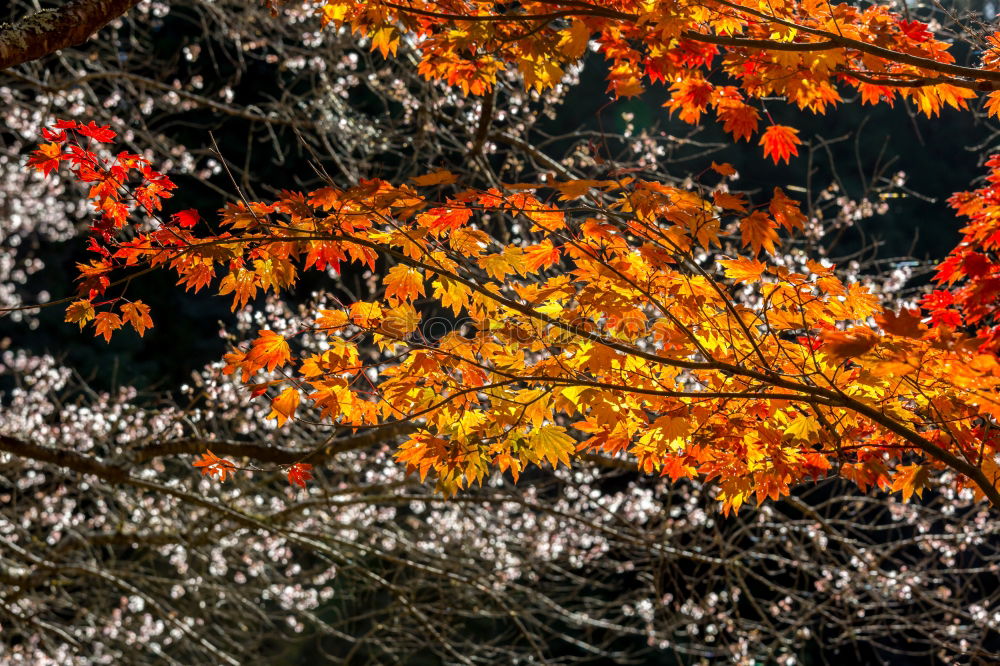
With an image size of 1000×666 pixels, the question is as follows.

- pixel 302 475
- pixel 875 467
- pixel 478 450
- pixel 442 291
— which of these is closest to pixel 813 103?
pixel 875 467

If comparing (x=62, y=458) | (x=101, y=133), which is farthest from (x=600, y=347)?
(x=62, y=458)

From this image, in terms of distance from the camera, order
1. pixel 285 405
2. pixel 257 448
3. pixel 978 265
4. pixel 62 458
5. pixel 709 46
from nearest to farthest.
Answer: pixel 978 265
pixel 285 405
pixel 709 46
pixel 62 458
pixel 257 448

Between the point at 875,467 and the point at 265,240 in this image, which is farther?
the point at 875,467

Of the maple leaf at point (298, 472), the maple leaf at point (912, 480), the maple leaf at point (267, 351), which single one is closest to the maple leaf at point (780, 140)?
the maple leaf at point (912, 480)

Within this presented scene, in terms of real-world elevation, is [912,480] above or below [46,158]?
below

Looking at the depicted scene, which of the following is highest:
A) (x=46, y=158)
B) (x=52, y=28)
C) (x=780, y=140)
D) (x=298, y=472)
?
(x=52, y=28)

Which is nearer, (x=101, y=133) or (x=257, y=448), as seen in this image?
(x=101, y=133)

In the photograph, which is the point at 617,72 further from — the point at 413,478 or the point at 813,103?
the point at 413,478

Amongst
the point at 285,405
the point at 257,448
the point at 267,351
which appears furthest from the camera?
the point at 257,448

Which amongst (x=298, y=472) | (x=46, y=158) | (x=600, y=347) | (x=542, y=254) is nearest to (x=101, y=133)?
(x=46, y=158)

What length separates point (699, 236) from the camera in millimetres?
2223

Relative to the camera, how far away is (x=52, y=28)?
2.31m

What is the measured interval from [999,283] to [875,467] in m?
0.68

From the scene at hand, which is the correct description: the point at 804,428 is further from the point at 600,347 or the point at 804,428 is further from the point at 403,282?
the point at 403,282
